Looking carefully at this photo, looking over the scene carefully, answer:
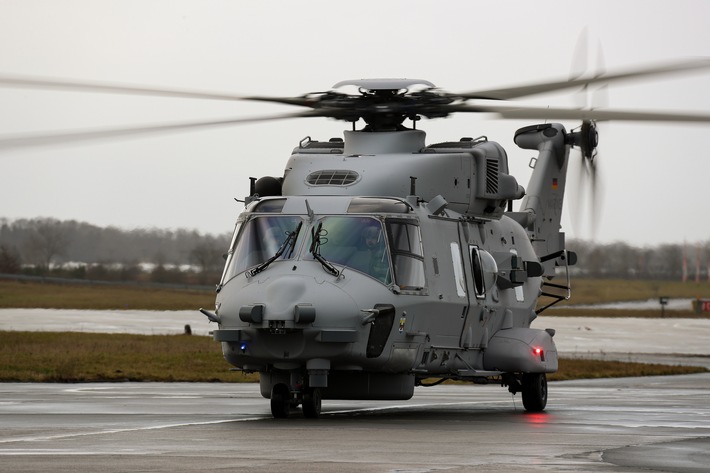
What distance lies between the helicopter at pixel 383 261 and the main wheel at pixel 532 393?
0.02 metres

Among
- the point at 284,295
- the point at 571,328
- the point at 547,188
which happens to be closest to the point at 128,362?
the point at 547,188

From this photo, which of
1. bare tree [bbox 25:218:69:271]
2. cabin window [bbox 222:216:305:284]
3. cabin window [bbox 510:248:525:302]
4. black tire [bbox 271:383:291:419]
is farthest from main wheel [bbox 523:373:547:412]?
bare tree [bbox 25:218:69:271]

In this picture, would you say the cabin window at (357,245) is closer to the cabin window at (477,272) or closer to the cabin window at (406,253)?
the cabin window at (406,253)

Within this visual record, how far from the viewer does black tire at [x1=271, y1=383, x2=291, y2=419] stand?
60.0 feet

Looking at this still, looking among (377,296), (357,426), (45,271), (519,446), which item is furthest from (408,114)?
(45,271)

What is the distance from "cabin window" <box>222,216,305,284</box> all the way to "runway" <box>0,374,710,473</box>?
82.1 inches

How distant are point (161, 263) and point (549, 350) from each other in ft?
152

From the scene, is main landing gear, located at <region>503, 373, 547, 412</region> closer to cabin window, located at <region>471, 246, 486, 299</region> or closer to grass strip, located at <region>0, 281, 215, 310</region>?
cabin window, located at <region>471, 246, 486, 299</region>

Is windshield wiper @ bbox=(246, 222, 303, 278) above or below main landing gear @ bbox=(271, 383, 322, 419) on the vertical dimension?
above

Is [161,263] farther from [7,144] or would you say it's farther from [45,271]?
[7,144]

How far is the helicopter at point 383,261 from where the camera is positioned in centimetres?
1755

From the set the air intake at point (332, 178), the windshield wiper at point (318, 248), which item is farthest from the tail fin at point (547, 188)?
the windshield wiper at point (318, 248)

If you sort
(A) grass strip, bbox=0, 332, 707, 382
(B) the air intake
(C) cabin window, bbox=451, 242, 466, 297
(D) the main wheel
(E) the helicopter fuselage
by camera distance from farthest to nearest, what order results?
(A) grass strip, bbox=0, 332, 707, 382 → (D) the main wheel → (C) cabin window, bbox=451, 242, 466, 297 → (B) the air intake → (E) the helicopter fuselage

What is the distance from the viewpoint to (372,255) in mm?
18328
